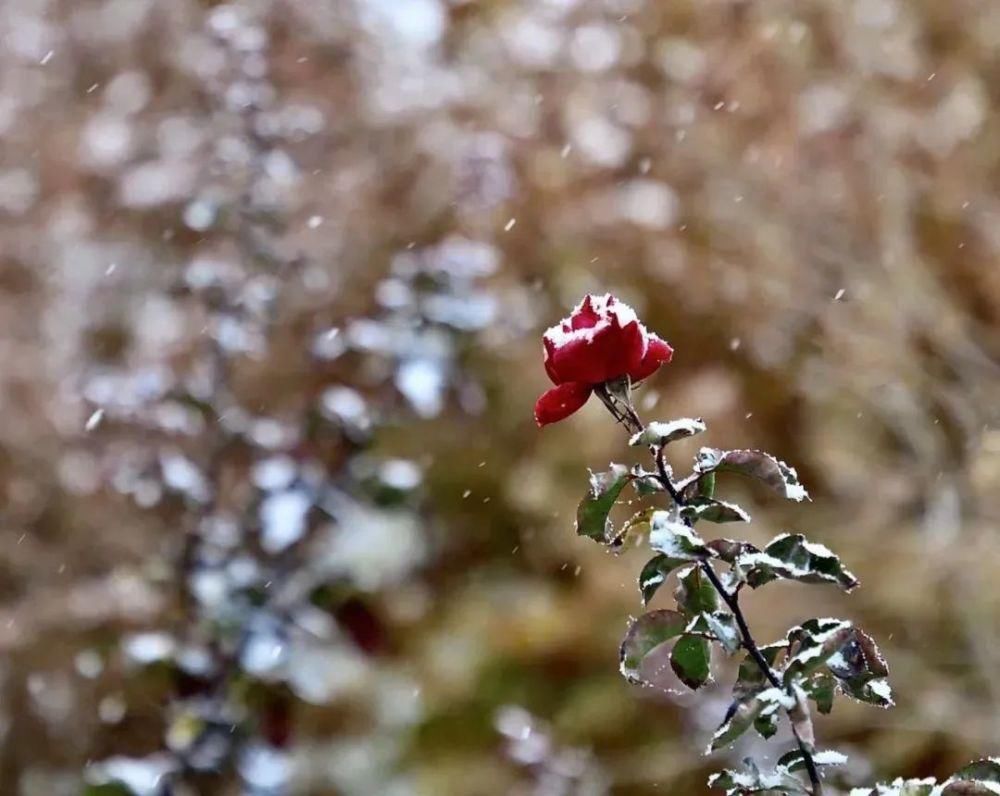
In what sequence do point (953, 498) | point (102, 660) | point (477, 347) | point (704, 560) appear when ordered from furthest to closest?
1. point (477, 347)
2. point (953, 498)
3. point (102, 660)
4. point (704, 560)

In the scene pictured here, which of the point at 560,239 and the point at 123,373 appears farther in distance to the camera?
the point at 560,239

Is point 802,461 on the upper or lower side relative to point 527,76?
lower

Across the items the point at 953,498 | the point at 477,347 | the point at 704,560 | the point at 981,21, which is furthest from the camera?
the point at 477,347

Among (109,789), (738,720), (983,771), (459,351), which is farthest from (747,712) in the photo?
(459,351)

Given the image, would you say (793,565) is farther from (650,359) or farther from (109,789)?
(109,789)

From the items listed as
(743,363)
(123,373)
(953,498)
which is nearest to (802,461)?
(743,363)

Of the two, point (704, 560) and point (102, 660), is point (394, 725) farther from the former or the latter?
point (704, 560)

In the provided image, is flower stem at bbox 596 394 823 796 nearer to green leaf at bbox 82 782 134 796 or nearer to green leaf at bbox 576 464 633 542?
green leaf at bbox 576 464 633 542
